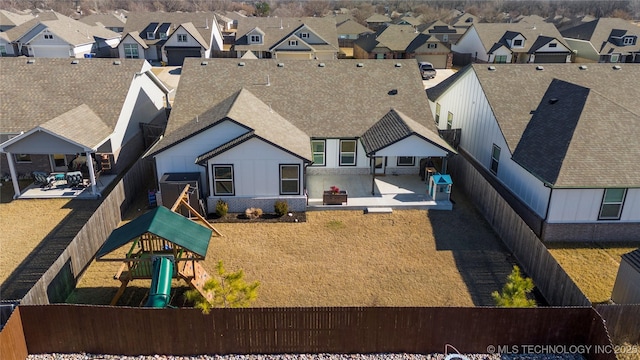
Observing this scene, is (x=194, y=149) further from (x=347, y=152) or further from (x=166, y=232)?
(x=347, y=152)

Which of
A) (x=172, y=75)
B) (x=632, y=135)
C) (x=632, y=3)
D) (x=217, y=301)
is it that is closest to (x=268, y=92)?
(x=217, y=301)

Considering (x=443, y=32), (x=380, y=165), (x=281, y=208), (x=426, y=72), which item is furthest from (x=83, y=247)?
(x=443, y=32)

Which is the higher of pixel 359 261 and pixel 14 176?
pixel 14 176

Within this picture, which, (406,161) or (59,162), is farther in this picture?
(406,161)

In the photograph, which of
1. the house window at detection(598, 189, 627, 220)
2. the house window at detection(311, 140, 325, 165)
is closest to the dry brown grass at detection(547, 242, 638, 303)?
the house window at detection(598, 189, 627, 220)

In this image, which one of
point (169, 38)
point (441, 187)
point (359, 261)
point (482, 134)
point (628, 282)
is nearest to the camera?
point (628, 282)

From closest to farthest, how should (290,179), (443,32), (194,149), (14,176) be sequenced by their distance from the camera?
(290,179) → (194,149) → (14,176) → (443,32)

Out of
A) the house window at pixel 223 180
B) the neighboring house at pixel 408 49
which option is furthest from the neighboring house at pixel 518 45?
the house window at pixel 223 180

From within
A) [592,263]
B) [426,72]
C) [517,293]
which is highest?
[426,72]
